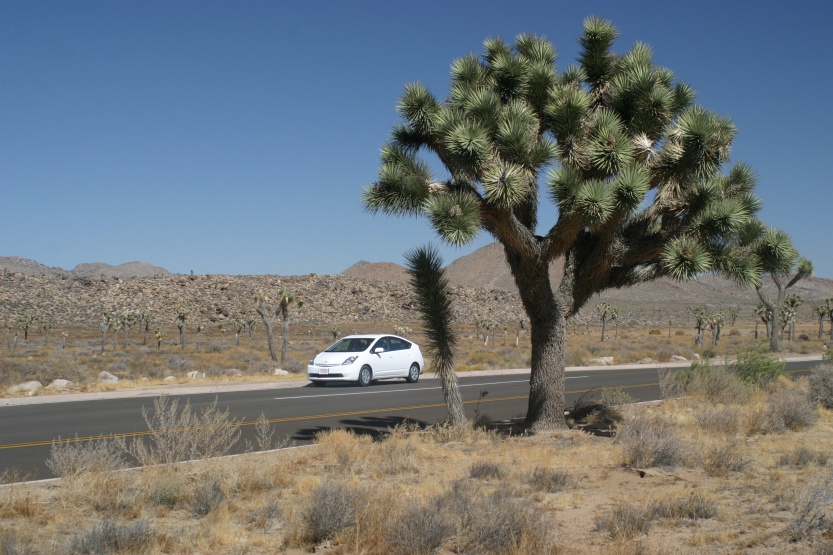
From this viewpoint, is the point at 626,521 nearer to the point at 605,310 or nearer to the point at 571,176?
the point at 571,176

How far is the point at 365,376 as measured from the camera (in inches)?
1017

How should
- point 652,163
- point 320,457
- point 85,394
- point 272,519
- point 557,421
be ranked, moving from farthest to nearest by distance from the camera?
point 85,394 → point 557,421 → point 652,163 → point 320,457 → point 272,519

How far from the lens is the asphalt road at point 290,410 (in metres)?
13.6

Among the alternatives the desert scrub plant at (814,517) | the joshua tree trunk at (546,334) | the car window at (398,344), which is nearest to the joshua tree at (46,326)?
the car window at (398,344)

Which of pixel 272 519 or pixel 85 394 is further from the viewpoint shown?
pixel 85 394

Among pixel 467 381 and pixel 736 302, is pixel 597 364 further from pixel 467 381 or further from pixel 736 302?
pixel 736 302

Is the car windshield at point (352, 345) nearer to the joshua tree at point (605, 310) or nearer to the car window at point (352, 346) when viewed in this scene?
the car window at point (352, 346)

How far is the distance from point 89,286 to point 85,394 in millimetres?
89436

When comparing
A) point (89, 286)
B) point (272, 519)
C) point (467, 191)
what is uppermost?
point (89, 286)

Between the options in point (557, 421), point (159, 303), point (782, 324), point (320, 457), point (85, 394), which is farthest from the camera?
point (159, 303)

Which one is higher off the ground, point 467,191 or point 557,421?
point 467,191

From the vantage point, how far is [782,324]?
73.1m

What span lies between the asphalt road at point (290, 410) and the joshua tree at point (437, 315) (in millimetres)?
767

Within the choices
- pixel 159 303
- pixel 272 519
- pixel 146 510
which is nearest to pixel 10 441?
pixel 146 510
